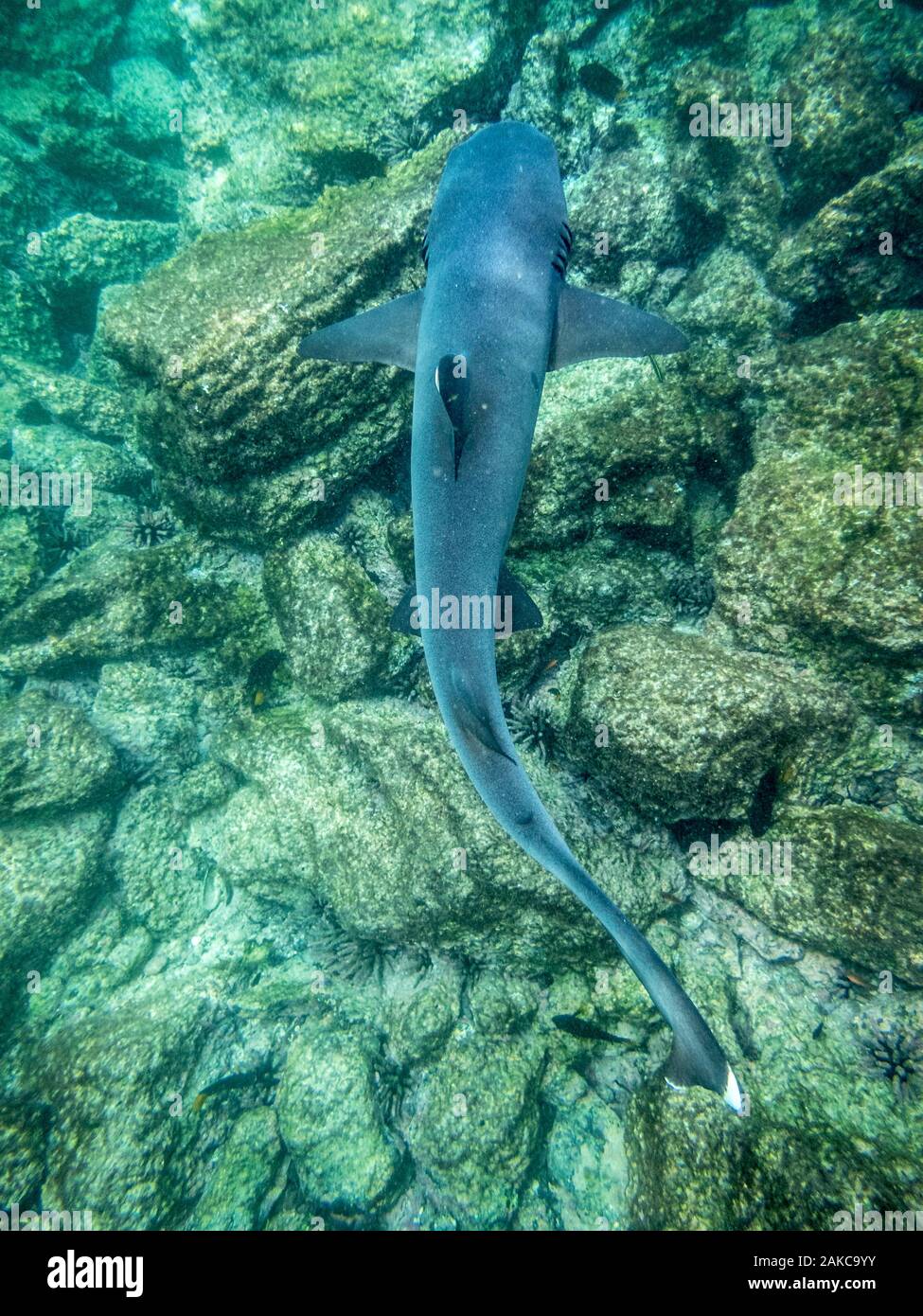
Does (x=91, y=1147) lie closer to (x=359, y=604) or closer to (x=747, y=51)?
(x=359, y=604)

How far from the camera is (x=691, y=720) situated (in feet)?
13.4

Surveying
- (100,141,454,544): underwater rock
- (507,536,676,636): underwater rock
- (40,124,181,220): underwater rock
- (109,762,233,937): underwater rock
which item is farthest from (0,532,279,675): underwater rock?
Answer: (40,124,181,220): underwater rock

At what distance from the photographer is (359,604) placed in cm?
544

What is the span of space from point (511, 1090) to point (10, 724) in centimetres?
644

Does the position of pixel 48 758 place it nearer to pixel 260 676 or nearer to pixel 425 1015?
pixel 260 676

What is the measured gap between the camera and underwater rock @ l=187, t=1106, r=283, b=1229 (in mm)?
5277

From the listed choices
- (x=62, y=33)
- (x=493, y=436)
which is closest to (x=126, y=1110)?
(x=493, y=436)

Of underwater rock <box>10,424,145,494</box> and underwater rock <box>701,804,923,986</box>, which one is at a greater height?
underwater rock <box>10,424,145,494</box>

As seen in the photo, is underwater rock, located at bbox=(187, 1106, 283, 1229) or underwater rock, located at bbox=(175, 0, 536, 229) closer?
underwater rock, located at bbox=(187, 1106, 283, 1229)

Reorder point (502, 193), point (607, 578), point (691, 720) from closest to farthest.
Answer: point (502, 193), point (691, 720), point (607, 578)

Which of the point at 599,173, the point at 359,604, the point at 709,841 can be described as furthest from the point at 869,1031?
the point at 599,173

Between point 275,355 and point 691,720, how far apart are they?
458 centimetres

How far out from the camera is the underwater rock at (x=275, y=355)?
15.5ft

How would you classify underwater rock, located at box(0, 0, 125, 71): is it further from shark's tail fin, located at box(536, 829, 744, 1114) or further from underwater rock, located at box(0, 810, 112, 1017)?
shark's tail fin, located at box(536, 829, 744, 1114)
